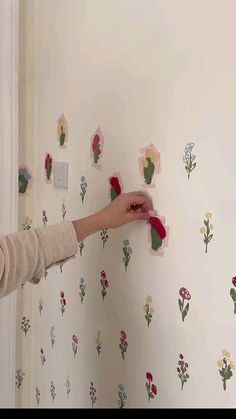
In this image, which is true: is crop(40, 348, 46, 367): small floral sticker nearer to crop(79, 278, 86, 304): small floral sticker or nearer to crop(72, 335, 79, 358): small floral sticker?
crop(72, 335, 79, 358): small floral sticker

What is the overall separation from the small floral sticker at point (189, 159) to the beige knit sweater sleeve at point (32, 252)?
12.4 inches

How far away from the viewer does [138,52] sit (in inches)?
52.5

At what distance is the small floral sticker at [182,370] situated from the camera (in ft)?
4.12

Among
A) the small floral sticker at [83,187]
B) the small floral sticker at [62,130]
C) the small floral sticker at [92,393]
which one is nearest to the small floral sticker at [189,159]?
the small floral sticker at [83,187]

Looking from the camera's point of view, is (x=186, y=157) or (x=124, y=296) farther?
(x=124, y=296)

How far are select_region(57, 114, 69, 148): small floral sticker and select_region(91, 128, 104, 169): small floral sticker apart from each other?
0.17 m

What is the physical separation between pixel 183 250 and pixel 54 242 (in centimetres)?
31

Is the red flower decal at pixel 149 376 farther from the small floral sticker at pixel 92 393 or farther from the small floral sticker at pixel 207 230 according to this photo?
the small floral sticker at pixel 207 230

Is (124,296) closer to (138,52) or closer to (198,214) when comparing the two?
(198,214)

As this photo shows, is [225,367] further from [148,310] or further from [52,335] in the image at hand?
[52,335]

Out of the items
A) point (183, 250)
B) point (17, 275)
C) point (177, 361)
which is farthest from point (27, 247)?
point (177, 361)

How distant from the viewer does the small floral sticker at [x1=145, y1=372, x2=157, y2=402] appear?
1369 millimetres

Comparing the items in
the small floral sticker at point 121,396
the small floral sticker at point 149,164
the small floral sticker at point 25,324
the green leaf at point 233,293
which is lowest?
the small floral sticker at point 121,396

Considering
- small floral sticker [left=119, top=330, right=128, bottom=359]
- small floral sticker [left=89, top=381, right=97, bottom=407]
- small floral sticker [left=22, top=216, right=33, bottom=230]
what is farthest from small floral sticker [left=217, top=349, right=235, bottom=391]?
small floral sticker [left=22, top=216, right=33, bottom=230]
